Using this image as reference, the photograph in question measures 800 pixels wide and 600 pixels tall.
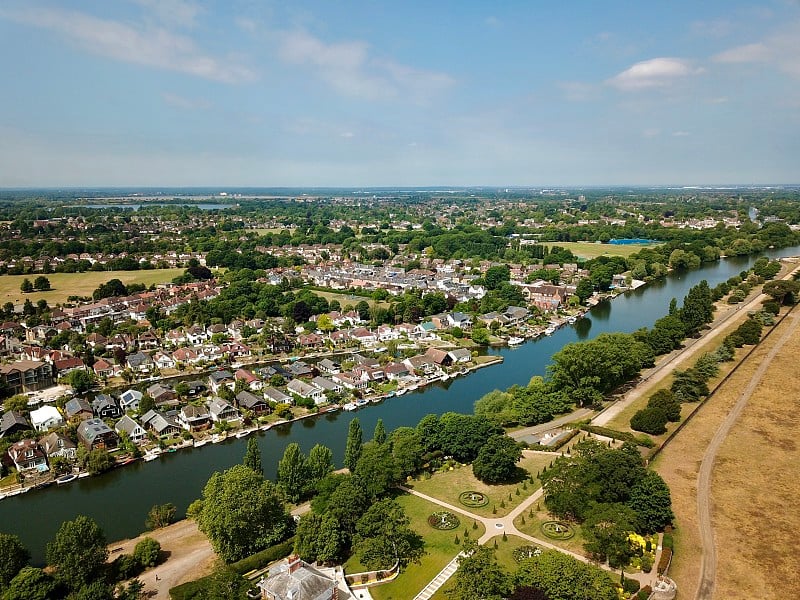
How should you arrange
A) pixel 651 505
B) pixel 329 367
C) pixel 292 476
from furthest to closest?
pixel 329 367 < pixel 292 476 < pixel 651 505

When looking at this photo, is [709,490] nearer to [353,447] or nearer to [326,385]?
[353,447]

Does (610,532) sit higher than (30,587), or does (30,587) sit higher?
(610,532)

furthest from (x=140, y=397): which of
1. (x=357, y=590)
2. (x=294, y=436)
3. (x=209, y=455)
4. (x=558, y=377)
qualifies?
(x=558, y=377)

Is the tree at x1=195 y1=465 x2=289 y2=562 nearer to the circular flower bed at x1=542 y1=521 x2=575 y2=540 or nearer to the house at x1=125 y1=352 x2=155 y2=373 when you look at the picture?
Result: the circular flower bed at x1=542 y1=521 x2=575 y2=540

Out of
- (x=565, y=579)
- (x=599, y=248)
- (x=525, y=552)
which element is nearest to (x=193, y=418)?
(x=525, y=552)

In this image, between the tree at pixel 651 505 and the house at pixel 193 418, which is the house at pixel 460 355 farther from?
the tree at pixel 651 505

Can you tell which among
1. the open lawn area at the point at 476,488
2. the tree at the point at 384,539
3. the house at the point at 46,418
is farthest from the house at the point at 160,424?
the tree at the point at 384,539

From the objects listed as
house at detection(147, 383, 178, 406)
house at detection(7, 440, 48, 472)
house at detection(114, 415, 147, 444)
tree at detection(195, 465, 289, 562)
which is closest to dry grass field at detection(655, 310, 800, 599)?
tree at detection(195, 465, 289, 562)
